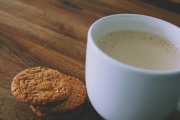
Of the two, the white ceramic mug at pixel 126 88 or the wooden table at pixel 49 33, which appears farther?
the wooden table at pixel 49 33

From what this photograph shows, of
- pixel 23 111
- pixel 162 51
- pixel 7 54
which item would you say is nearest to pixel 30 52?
pixel 7 54

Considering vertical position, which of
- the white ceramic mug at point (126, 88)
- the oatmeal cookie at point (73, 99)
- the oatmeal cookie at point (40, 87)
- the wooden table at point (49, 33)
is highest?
the white ceramic mug at point (126, 88)

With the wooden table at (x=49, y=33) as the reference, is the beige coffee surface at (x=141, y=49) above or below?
above

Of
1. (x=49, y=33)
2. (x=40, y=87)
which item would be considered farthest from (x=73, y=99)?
(x=49, y=33)

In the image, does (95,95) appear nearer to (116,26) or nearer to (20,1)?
(116,26)

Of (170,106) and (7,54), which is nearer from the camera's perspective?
(170,106)

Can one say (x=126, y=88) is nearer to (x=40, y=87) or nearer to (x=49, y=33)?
(x=40, y=87)
